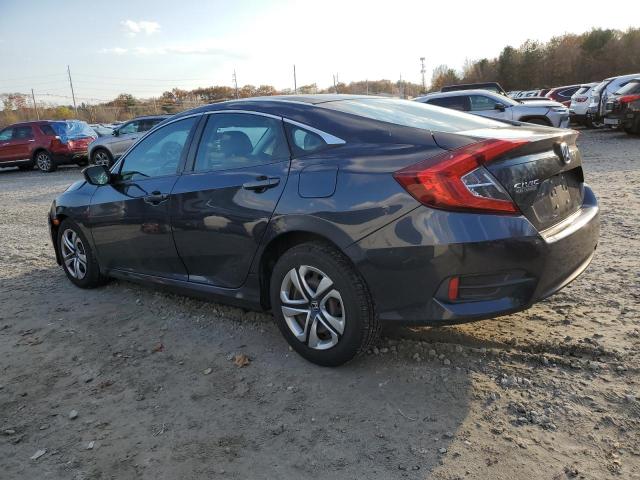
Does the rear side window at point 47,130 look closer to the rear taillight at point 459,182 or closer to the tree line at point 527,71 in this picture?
the rear taillight at point 459,182

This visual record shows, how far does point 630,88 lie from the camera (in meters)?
14.8

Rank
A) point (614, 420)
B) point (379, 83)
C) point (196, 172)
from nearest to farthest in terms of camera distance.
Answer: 1. point (614, 420)
2. point (196, 172)
3. point (379, 83)

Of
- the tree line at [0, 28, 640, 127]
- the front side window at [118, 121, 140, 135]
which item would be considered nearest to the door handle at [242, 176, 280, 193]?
the front side window at [118, 121, 140, 135]

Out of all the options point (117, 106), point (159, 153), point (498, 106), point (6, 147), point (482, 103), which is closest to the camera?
point (159, 153)

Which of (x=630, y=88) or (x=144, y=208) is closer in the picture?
(x=144, y=208)

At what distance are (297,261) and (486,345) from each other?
127cm

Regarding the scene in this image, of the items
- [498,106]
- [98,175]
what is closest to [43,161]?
[498,106]

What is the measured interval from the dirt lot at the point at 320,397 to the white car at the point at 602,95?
13593 millimetres

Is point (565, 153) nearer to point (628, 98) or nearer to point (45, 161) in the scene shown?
point (628, 98)

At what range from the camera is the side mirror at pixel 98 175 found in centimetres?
439

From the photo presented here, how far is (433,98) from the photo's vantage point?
44.8 ft

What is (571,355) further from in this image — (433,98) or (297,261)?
(433,98)

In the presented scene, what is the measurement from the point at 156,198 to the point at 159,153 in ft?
1.44

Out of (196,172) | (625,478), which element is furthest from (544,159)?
(196,172)
